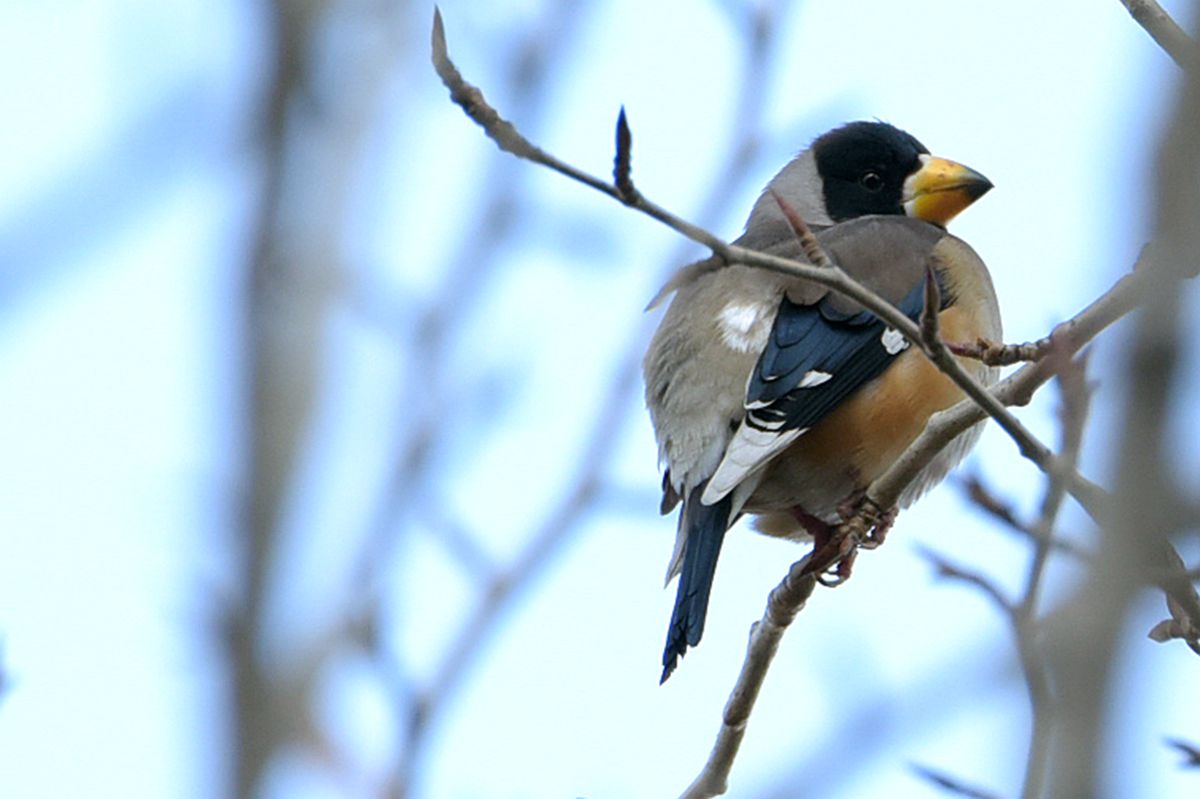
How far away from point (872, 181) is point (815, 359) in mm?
2198

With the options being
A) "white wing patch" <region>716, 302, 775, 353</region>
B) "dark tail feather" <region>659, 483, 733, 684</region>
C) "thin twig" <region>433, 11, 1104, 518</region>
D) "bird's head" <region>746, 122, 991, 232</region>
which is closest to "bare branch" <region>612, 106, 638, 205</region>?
"thin twig" <region>433, 11, 1104, 518</region>

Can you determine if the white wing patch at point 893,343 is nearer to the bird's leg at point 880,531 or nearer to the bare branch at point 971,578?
the bird's leg at point 880,531

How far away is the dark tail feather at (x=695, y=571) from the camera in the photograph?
4.62m

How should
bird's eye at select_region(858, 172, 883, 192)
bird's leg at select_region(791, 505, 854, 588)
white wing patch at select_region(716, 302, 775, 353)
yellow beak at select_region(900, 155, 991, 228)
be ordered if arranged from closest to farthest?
1. bird's leg at select_region(791, 505, 854, 588)
2. white wing patch at select_region(716, 302, 775, 353)
3. yellow beak at select_region(900, 155, 991, 228)
4. bird's eye at select_region(858, 172, 883, 192)

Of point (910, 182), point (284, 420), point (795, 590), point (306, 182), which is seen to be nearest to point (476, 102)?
point (306, 182)

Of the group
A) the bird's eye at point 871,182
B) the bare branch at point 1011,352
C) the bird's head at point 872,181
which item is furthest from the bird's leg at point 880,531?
the bird's eye at point 871,182

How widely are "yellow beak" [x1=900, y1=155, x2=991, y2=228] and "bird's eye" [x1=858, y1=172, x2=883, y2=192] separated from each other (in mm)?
241

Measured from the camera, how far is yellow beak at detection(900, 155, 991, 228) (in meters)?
6.81

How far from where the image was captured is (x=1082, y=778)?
1315 millimetres

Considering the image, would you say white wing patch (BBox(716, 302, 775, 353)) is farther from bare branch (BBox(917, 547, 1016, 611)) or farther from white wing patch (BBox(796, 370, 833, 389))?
bare branch (BBox(917, 547, 1016, 611))

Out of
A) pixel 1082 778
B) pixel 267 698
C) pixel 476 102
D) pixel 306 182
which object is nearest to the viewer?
pixel 1082 778

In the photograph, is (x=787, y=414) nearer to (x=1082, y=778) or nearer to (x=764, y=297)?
(x=764, y=297)

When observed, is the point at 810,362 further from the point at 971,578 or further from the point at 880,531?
the point at 971,578

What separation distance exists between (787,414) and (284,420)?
265 cm
